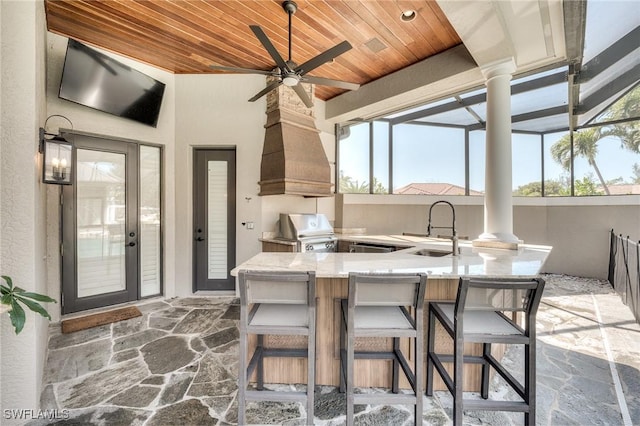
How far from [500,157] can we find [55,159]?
434cm

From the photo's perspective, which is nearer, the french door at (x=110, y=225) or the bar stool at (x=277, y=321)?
the bar stool at (x=277, y=321)

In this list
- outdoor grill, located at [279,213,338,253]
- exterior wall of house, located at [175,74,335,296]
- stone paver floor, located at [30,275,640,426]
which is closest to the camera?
stone paver floor, located at [30,275,640,426]

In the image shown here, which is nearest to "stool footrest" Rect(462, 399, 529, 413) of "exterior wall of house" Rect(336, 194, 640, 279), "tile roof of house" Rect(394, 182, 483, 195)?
"exterior wall of house" Rect(336, 194, 640, 279)

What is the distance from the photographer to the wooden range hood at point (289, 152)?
13.0 feet

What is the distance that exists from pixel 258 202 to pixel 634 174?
22.2 ft

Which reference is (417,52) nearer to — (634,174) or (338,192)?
(338,192)

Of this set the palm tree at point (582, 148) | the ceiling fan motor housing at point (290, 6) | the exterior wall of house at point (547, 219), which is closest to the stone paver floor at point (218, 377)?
the exterior wall of house at point (547, 219)

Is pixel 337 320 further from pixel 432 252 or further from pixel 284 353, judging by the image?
pixel 432 252

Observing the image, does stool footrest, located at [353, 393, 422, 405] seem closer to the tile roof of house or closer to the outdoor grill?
the outdoor grill

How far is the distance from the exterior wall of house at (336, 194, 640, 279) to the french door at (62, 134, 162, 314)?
323 centimetres

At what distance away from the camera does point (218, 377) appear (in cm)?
221

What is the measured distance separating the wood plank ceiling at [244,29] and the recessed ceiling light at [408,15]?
0.04 m

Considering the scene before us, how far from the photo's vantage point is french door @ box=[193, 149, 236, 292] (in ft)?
13.9

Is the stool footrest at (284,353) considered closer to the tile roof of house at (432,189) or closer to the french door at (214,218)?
the french door at (214,218)
